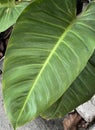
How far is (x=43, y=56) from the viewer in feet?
3.54

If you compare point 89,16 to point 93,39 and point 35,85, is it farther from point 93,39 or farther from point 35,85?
point 35,85

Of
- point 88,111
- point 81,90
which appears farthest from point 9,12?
point 88,111

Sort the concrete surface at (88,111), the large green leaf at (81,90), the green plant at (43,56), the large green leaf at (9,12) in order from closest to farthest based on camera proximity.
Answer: the green plant at (43,56), the large green leaf at (81,90), the large green leaf at (9,12), the concrete surface at (88,111)

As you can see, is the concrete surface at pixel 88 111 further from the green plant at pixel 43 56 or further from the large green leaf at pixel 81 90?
the green plant at pixel 43 56

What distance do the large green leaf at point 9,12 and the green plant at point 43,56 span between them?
0.36 meters

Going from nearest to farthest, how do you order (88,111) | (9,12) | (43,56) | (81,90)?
(43,56) < (81,90) < (9,12) < (88,111)

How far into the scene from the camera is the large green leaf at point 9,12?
151cm

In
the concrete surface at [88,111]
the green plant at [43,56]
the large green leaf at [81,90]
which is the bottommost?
the concrete surface at [88,111]

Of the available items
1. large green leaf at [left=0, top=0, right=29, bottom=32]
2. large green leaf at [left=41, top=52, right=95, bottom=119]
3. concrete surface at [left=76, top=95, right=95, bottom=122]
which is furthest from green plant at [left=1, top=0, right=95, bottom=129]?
concrete surface at [left=76, top=95, right=95, bottom=122]

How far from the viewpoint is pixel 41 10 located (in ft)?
3.79

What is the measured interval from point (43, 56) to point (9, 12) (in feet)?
1.76

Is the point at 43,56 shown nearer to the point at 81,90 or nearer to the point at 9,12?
the point at 81,90

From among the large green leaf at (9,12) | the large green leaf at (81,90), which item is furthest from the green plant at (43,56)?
the large green leaf at (9,12)

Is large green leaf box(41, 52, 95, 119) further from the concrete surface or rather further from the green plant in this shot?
the concrete surface
